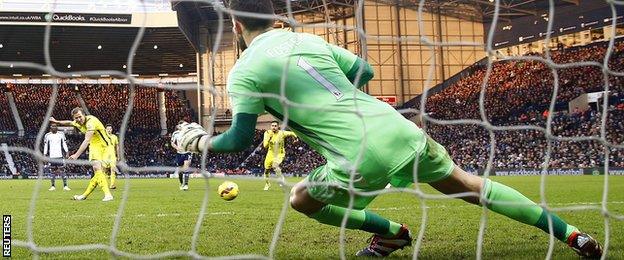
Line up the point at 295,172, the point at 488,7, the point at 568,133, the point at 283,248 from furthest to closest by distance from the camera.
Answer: the point at 488,7 → the point at 295,172 → the point at 568,133 → the point at 283,248

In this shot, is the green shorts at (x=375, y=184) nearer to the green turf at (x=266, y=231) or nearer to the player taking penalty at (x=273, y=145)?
the green turf at (x=266, y=231)

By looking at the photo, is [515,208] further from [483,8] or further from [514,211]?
[483,8]

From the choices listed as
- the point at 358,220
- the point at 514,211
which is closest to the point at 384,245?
the point at 358,220

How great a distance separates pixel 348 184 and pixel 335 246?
55.3 inches

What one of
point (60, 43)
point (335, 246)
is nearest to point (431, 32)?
point (60, 43)

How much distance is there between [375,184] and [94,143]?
8310mm

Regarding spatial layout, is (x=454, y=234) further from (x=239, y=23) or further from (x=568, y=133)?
(x=568, y=133)

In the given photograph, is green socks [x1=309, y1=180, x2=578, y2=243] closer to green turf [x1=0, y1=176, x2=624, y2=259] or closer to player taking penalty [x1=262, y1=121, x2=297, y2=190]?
green turf [x1=0, y1=176, x2=624, y2=259]

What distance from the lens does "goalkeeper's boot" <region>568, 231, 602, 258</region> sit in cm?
336

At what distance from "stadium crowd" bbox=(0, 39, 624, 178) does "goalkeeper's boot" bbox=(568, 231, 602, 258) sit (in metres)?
17.6

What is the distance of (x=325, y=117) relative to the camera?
2.95m

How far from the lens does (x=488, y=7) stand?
113 feet

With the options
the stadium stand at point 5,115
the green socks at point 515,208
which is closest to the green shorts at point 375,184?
the green socks at point 515,208

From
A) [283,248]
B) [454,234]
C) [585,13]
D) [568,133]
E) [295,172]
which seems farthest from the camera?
[585,13]
